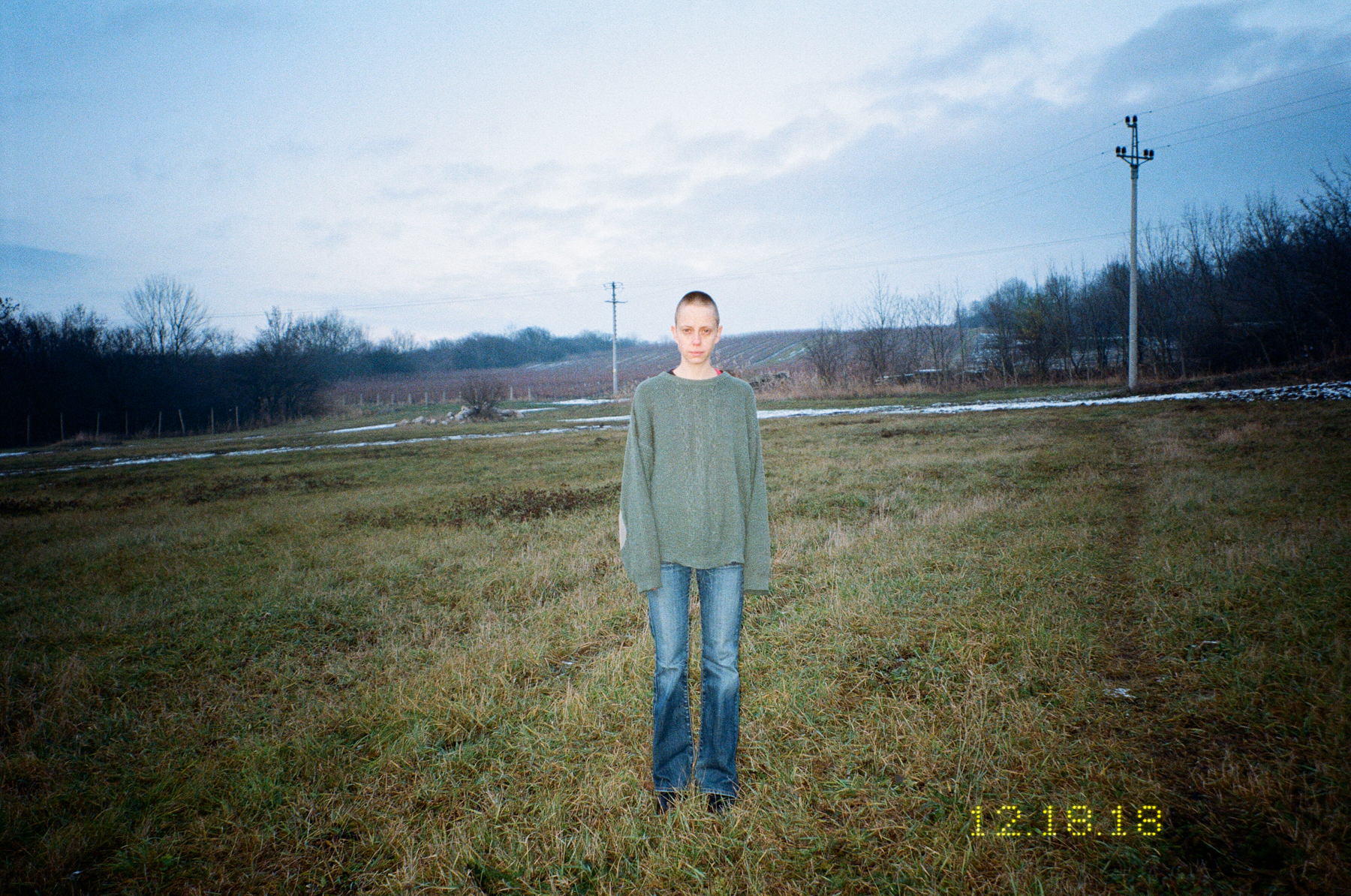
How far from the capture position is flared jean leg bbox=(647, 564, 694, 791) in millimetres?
2660

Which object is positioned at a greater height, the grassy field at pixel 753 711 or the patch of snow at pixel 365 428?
the patch of snow at pixel 365 428

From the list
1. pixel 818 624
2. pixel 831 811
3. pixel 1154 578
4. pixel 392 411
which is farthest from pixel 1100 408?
pixel 392 411

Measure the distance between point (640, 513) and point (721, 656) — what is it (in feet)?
2.33

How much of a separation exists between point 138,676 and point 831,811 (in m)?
5.24

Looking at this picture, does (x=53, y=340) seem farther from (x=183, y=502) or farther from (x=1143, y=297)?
(x=1143, y=297)

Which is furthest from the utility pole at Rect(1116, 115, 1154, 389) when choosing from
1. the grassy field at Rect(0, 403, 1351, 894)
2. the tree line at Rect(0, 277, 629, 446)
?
the tree line at Rect(0, 277, 629, 446)

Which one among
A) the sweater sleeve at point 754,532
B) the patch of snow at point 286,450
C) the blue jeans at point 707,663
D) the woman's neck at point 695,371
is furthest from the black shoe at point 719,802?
the patch of snow at point 286,450

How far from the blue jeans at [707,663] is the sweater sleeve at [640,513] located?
0.08m

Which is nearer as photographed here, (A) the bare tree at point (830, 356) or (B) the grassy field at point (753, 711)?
(B) the grassy field at point (753, 711)
